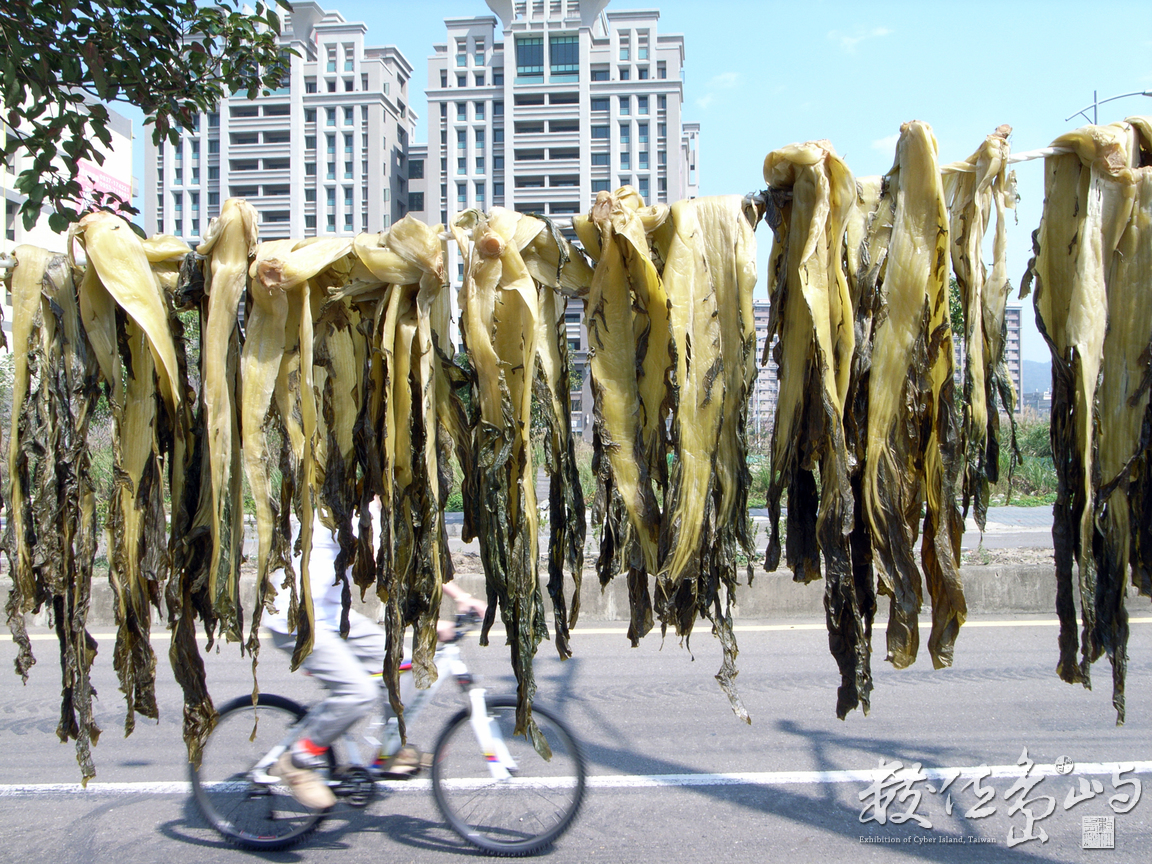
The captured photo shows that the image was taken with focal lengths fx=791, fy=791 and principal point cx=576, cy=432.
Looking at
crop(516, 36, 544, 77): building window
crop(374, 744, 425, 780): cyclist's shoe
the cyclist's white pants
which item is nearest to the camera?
the cyclist's white pants

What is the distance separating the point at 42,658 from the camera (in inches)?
229

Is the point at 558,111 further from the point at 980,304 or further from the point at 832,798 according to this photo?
the point at 980,304

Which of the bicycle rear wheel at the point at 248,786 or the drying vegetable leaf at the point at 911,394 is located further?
the bicycle rear wheel at the point at 248,786

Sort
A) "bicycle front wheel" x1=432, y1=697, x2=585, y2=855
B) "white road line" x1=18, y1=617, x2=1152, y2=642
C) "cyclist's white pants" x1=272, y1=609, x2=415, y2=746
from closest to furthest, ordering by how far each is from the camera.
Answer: "bicycle front wheel" x1=432, y1=697, x2=585, y2=855 < "cyclist's white pants" x1=272, y1=609, x2=415, y2=746 < "white road line" x1=18, y1=617, x2=1152, y2=642

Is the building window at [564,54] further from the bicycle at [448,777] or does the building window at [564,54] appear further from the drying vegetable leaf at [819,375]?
the drying vegetable leaf at [819,375]

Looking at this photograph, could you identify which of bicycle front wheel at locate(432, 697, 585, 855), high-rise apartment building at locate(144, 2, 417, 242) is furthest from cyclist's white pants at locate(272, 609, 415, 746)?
high-rise apartment building at locate(144, 2, 417, 242)

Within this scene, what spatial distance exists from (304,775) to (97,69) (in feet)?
11.9

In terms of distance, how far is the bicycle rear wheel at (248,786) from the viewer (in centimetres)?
356

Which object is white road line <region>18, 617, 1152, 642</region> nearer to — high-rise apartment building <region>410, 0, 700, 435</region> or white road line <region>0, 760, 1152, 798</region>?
white road line <region>0, 760, 1152, 798</region>

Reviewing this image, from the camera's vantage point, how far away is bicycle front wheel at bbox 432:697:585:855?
3502 millimetres

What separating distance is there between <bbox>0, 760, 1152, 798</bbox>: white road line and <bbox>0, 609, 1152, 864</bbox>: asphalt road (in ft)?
0.04

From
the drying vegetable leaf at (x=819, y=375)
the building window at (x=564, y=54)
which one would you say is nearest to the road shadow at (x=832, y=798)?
the drying vegetable leaf at (x=819, y=375)

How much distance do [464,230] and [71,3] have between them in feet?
11.9

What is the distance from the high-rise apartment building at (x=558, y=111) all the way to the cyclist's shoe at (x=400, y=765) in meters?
61.6
